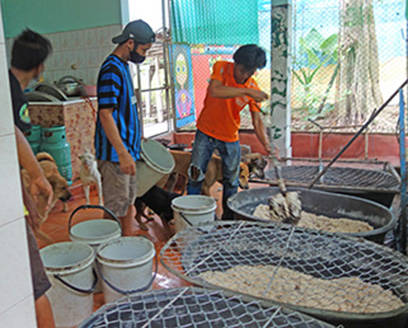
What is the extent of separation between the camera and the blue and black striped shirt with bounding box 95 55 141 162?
280 centimetres

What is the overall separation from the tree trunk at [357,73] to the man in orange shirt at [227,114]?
422cm

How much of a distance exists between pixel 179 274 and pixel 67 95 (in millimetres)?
4034

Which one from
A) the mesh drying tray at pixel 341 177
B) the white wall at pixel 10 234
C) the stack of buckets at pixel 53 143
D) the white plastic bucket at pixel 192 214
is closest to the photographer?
the white wall at pixel 10 234

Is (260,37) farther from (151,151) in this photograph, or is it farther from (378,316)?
(378,316)

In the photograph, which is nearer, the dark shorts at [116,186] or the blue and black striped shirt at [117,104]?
the blue and black striped shirt at [117,104]

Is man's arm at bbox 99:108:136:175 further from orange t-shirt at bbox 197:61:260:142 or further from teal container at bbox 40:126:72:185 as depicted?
teal container at bbox 40:126:72:185

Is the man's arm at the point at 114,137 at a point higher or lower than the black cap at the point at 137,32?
lower

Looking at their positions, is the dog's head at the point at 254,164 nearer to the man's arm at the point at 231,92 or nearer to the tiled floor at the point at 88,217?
the tiled floor at the point at 88,217

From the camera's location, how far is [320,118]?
7.44 meters

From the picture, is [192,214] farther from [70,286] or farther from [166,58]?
[166,58]

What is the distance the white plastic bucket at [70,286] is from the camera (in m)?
2.30

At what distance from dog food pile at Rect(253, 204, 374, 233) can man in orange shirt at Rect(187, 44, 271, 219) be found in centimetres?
42

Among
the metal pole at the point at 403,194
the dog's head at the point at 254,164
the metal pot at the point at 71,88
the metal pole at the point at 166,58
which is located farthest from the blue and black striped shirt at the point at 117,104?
the metal pole at the point at 166,58

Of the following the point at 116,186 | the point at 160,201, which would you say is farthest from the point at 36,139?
the point at 116,186
